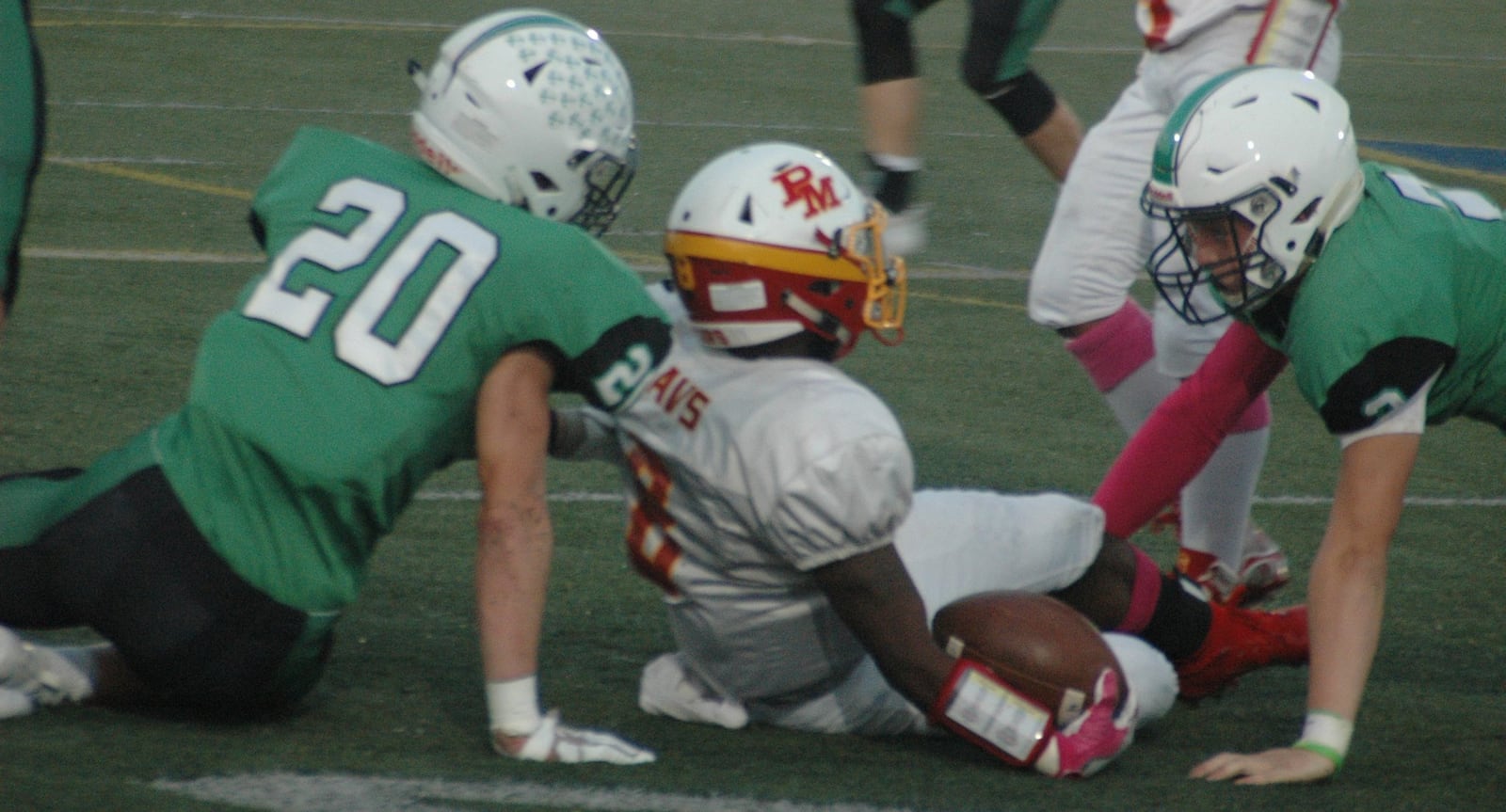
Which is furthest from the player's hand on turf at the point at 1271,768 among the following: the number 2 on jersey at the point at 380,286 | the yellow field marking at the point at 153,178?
the yellow field marking at the point at 153,178

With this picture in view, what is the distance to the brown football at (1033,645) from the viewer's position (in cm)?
292

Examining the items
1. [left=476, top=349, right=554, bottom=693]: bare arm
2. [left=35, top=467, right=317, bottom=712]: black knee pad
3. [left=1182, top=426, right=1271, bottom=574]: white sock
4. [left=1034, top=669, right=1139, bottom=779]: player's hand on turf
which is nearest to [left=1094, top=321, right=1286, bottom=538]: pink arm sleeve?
[left=1182, top=426, right=1271, bottom=574]: white sock

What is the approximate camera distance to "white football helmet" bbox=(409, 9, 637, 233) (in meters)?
3.02

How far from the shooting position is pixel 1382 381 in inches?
111

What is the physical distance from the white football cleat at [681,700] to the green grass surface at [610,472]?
0.10 feet

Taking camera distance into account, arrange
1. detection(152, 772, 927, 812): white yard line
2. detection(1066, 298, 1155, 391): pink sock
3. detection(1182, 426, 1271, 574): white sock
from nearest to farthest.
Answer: detection(152, 772, 927, 812): white yard line → detection(1182, 426, 1271, 574): white sock → detection(1066, 298, 1155, 391): pink sock

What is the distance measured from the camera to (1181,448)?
11.9 feet

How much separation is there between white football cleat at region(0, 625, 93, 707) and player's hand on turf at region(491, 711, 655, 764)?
69 cm

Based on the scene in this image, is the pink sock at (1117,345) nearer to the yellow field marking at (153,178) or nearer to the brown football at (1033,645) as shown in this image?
the brown football at (1033,645)

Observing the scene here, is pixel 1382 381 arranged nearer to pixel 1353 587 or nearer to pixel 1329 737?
pixel 1353 587

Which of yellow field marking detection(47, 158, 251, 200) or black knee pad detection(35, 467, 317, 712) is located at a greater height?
black knee pad detection(35, 467, 317, 712)

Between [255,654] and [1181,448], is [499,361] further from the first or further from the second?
[1181,448]

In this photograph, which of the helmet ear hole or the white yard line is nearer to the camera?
the white yard line

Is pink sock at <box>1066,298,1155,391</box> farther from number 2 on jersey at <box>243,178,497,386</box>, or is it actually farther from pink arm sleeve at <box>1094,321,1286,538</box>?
number 2 on jersey at <box>243,178,497,386</box>
